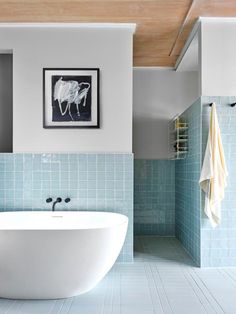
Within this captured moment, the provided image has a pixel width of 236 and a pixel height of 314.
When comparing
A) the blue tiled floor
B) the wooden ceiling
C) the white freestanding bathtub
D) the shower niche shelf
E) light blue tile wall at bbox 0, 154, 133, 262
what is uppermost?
the wooden ceiling

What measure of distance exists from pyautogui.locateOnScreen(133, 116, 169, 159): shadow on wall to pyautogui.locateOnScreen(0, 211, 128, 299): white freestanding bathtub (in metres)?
2.59

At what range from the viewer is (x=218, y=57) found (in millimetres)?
3787

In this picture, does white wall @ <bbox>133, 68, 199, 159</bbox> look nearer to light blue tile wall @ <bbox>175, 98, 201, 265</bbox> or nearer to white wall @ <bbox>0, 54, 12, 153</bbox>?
light blue tile wall @ <bbox>175, 98, 201, 265</bbox>

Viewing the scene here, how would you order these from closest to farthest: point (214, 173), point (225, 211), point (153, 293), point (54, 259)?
point (54, 259) → point (153, 293) → point (214, 173) → point (225, 211)

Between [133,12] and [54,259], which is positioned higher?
[133,12]

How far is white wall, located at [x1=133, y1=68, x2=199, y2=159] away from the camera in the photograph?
541 cm

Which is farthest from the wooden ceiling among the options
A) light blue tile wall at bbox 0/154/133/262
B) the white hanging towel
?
light blue tile wall at bbox 0/154/133/262

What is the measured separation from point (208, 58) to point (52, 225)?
229 cm

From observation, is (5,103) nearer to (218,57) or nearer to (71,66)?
(71,66)

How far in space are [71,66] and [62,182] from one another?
4.02 ft

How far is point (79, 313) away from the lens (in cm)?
257

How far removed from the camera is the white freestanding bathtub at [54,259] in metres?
2.64

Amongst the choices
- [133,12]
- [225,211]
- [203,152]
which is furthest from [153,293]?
[133,12]

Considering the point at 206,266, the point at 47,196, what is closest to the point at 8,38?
the point at 47,196
